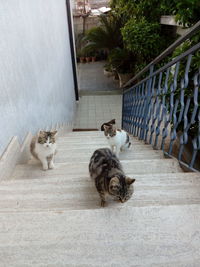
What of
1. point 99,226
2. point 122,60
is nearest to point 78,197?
point 99,226

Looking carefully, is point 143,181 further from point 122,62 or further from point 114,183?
point 122,62

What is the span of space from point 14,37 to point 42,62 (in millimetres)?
904

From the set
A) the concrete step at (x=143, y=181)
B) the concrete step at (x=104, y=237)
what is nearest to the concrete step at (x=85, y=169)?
the concrete step at (x=143, y=181)

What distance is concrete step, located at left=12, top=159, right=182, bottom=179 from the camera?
5.55 feet

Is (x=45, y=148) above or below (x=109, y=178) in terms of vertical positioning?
below

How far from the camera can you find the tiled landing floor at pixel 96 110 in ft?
17.5

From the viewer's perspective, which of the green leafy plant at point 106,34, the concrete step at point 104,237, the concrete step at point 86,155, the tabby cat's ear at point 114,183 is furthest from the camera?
the green leafy plant at point 106,34

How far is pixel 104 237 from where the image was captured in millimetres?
873

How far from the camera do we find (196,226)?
90 cm

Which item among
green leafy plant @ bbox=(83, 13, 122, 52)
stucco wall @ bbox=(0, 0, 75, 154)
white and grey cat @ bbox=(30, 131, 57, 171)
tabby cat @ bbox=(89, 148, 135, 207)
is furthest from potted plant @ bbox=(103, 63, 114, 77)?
tabby cat @ bbox=(89, 148, 135, 207)

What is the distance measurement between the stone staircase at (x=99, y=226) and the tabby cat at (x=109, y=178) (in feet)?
0.28

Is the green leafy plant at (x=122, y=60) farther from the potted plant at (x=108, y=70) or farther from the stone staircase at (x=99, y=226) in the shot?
the stone staircase at (x=99, y=226)

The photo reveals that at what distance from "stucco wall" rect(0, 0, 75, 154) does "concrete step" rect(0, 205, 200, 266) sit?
0.89 metres

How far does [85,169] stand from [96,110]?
4167mm
